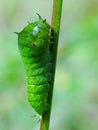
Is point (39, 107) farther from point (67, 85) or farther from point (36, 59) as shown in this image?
point (67, 85)

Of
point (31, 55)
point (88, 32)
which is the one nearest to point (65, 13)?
point (88, 32)

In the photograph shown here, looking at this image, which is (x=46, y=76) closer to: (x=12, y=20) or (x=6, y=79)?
(x=6, y=79)

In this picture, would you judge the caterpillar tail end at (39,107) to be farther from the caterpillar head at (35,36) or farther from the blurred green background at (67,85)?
the blurred green background at (67,85)

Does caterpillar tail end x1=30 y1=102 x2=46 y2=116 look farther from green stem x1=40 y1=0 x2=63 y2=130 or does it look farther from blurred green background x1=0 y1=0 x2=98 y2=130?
blurred green background x1=0 y1=0 x2=98 y2=130

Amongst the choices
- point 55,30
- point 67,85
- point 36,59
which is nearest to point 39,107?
point 36,59

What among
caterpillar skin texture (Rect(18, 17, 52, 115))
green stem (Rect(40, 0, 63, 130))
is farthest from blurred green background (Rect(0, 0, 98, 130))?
green stem (Rect(40, 0, 63, 130))

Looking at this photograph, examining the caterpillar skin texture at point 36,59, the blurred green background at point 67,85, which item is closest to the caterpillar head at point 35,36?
the caterpillar skin texture at point 36,59

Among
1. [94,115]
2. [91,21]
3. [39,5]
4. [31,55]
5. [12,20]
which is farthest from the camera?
[39,5]
